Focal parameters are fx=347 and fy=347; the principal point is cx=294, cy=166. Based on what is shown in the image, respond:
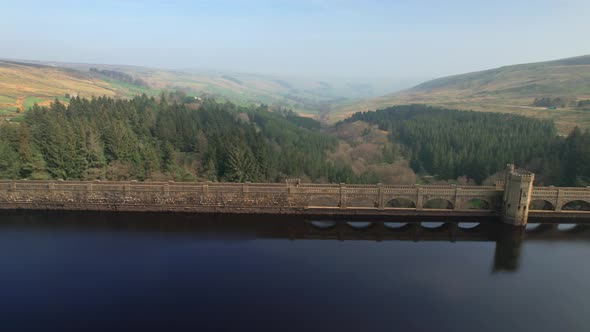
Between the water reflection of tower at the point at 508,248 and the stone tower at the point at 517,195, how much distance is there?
4.16ft

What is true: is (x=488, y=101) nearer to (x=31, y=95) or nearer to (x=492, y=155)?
(x=492, y=155)

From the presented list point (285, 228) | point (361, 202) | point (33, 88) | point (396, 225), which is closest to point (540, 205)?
point (396, 225)

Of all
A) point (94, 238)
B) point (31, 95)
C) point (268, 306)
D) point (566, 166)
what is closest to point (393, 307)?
point (268, 306)

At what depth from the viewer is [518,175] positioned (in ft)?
144

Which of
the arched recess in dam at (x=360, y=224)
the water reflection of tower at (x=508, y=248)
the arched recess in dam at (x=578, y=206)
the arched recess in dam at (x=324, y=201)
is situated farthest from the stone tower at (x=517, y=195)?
the arched recess in dam at (x=324, y=201)

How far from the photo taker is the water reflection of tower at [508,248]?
36781mm

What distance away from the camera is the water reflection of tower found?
121ft

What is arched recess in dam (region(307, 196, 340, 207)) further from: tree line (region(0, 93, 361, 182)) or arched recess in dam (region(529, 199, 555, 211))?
arched recess in dam (region(529, 199, 555, 211))

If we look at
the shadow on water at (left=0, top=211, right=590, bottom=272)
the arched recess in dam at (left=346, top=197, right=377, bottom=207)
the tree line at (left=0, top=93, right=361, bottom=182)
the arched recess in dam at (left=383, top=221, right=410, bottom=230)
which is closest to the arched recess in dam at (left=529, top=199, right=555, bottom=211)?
the shadow on water at (left=0, top=211, right=590, bottom=272)

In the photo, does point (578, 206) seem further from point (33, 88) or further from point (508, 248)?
point (33, 88)

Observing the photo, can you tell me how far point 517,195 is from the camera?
44.3 metres

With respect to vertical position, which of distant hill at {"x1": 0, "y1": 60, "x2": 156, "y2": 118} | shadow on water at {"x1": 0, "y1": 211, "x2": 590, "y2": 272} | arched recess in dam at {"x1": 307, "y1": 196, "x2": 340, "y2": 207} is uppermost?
distant hill at {"x1": 0, "y1": 60, "x2": 156, "y2": 118}

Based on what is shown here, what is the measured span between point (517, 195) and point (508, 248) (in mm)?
7845

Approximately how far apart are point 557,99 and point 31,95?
688 ft
